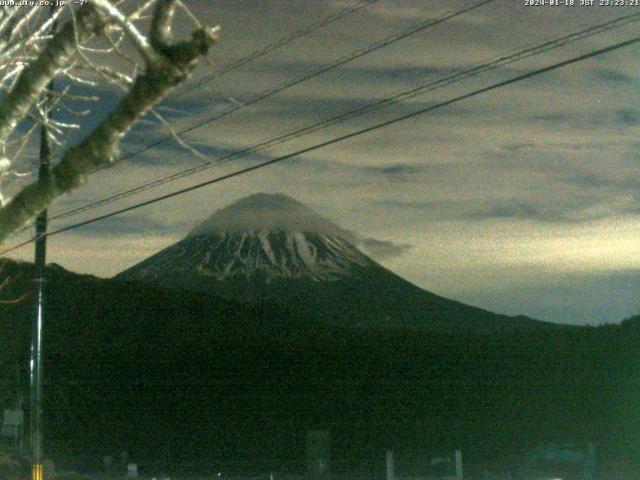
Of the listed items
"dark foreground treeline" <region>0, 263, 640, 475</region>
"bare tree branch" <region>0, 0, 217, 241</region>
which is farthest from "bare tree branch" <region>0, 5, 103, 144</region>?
"dark foreground treeline" <region>0, 263, 640, 475</region>

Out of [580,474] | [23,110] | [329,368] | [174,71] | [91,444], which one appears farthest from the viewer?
[329,368]

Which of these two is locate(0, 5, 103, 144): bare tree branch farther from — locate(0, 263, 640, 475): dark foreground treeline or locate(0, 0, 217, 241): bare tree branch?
locate(0, 263, 640, 475): dark foreground treeline

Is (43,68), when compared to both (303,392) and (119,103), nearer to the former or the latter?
(119,103)

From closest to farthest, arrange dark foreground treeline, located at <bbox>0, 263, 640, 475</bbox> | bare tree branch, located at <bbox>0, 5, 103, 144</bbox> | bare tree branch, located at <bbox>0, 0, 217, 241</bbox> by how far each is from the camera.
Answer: bare tree branch, located at <bbox>0, 0, 217, 241</bbox>
bare tree branch, located at <bbox>0, 5, 103, 144</bbox>
dark foreground treeline, located at <bbox>0, 263, 640, 475</bbox>

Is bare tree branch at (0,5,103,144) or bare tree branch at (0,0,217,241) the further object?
bare tree branch at (0,5,103,144)

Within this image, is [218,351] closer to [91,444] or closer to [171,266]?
[91,444]

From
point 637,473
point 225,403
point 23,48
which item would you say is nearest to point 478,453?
point 225,403

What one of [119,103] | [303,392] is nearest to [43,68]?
[119,103]

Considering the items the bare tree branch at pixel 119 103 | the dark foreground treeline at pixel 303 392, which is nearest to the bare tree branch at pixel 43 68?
the bare tree branch at pixel 119 103

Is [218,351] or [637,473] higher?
[218,351]
